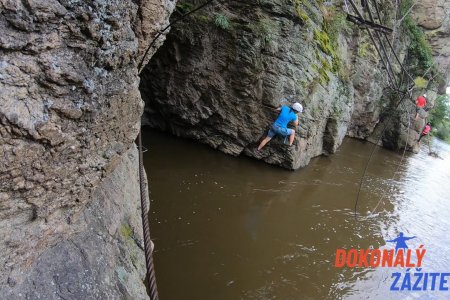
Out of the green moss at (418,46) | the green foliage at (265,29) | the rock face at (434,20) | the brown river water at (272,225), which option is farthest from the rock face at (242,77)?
the rock face at (434,20)

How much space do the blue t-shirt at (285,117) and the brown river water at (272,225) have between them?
1102 mm

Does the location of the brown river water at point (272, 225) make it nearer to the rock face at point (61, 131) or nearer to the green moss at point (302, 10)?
the rock face at point (61, 131)

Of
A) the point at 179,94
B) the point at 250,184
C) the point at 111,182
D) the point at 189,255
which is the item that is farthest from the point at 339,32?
the point at 111,182

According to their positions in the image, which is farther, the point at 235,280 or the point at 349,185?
the point at 349,185

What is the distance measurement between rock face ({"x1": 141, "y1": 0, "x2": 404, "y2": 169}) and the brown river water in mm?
483

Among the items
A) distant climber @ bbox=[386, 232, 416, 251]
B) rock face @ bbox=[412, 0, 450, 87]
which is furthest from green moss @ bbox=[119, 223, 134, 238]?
rock face @ bbox=[412, 0, 450, 87]

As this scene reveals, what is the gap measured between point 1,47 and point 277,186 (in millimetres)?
5926

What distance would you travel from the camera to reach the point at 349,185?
834 cm

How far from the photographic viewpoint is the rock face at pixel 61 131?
6.36ft

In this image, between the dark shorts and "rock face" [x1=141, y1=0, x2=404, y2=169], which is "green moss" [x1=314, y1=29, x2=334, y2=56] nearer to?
"rock face" [x1=141, y1=0, x2=404, y2=169]

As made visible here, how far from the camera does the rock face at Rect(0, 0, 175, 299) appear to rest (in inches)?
76.4

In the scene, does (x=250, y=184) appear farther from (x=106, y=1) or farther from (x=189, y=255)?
(x=106, y=1)

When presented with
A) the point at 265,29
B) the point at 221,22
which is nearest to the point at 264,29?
the point at 265,29

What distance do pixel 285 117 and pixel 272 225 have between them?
257 centimetres
